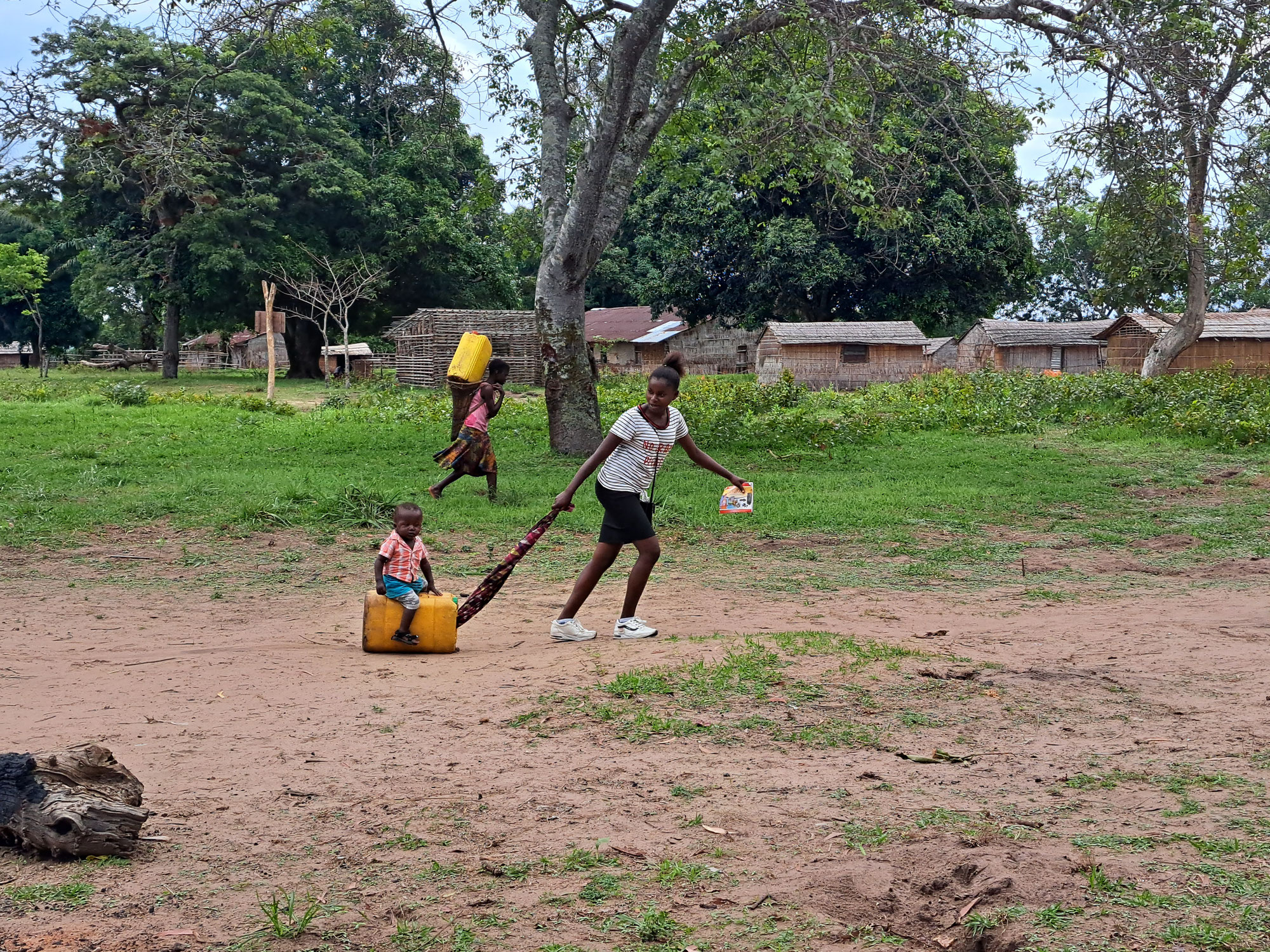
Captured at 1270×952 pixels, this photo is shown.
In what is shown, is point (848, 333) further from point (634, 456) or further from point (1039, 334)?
point (634, 456)

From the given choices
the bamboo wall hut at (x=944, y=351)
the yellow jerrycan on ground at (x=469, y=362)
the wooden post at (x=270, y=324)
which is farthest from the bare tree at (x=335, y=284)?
the bamboo wall hut at (x=944, y=351)

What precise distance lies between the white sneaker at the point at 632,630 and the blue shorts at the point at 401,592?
46.4 inches

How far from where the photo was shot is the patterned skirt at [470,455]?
11.9 m

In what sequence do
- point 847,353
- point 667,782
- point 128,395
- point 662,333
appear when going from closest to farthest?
point 667,782
point 128,395
point 847,353
point 662,333

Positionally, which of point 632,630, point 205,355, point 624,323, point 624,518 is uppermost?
point 624,323

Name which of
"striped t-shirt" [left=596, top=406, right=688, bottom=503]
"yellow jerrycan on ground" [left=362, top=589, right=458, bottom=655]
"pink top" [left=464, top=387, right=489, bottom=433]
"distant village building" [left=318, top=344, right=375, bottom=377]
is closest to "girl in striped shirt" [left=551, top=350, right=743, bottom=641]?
"striped t-shirt" [left=596, top=406, right=688, bottom=503]

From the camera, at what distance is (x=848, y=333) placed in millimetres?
38812

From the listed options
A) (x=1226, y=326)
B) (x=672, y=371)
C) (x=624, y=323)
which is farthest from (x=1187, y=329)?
(x=624, y=323)

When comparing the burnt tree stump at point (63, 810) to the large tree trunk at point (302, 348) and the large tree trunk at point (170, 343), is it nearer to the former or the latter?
the large tree trunk at point (170, 343)

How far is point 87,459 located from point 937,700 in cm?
1274

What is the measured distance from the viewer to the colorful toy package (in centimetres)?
677

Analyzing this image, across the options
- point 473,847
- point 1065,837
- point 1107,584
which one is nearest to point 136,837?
point 473,847

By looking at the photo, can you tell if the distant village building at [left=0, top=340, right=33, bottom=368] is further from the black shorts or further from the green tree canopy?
the black shorts

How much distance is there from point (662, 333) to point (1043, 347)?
52.4 ft
